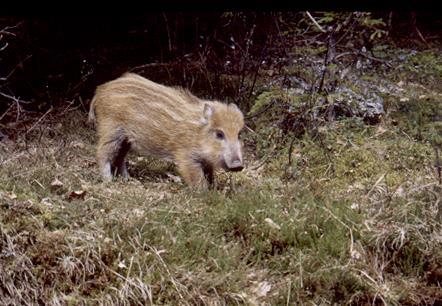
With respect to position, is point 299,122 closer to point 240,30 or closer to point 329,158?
point 329,158

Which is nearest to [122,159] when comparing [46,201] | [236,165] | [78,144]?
[78,144]

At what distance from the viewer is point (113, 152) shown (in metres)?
6.26

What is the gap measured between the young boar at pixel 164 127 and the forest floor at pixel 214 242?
1.61ft

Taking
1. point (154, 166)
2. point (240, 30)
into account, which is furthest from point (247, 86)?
point (154, 166)

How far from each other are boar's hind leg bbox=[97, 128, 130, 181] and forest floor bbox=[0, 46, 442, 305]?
53 cm

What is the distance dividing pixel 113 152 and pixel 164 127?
1.60 ft

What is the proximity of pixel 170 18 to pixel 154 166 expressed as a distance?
8.21 feet

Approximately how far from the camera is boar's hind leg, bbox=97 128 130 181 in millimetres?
6215

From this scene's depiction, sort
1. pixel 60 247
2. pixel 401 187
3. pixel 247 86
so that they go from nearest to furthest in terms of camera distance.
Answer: pixel 60 247 → pixel 401 187 → pixel 247 86

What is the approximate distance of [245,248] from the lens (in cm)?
457

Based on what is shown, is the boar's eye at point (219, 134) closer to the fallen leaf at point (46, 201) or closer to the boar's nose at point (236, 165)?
the boar's nose at point (236, 165)

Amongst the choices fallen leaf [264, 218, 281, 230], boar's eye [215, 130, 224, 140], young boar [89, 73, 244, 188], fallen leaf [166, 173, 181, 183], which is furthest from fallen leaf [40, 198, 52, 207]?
boar's eye [215, 130, 224, 140]

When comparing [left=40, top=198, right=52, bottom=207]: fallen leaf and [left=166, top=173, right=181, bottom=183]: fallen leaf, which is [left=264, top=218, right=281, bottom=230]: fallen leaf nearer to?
[left=40, top=198, right=52, bottom=207]: fallen leaf

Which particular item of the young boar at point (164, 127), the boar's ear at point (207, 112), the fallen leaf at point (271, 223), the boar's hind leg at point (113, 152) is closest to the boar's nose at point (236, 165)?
the young boar at point (164, 127)
